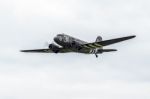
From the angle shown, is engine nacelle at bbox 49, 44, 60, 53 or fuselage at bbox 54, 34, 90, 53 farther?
engine nacelle at bbox 49, 44, 60, 53

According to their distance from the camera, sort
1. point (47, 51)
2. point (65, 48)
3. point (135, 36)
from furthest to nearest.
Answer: point (47, 51) → point (65, 48) → point (135, 36)

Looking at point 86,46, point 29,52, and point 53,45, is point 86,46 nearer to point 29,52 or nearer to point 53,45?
point 53,45

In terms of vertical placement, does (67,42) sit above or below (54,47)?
above

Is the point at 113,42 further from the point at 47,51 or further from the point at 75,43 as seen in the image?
the point at 47,51

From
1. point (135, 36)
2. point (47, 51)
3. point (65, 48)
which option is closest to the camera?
point (135, 36)

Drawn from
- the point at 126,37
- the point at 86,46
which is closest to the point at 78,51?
the point at 86,46

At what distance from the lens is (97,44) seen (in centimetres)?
11738

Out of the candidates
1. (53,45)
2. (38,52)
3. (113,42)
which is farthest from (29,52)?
(113,42)

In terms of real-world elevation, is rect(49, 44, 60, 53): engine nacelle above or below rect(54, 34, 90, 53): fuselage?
below

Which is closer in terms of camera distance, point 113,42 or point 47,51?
point 113,42

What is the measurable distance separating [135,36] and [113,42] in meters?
8.58

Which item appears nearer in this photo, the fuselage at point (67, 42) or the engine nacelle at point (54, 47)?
the fuselage at point (67, 42)

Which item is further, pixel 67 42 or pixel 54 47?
pixel 54 47

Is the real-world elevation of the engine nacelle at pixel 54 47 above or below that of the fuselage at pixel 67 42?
below
